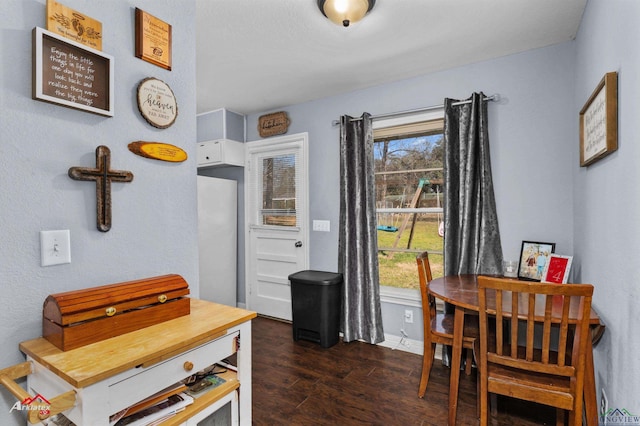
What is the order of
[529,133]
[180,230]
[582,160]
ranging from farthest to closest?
[529,133], [582,160], [180,230]

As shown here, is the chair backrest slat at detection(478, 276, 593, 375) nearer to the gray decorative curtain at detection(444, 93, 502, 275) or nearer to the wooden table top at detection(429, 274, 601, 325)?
the wooden table top at detection(429, 274, 601, 325)

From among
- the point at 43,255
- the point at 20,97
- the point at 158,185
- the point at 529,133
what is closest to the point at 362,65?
the point at 529,133

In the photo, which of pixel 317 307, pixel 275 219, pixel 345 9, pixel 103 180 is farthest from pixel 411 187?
pixel 103 180

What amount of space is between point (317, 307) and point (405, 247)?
53.1 inches

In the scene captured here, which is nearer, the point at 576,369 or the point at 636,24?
the point at 636,24

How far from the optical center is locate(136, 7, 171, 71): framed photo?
4.50 feet

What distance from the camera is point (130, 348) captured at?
101 cm

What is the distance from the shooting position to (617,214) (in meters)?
1.42

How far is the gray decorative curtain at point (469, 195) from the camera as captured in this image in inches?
100.0

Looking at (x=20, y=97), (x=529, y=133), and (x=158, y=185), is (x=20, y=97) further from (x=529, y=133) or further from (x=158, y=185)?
(x=529, y=133)

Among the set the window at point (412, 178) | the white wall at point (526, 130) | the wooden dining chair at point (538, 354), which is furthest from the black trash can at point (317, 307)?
the wooden dining chair at point (538, 354)

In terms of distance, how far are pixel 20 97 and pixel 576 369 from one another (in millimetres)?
2456

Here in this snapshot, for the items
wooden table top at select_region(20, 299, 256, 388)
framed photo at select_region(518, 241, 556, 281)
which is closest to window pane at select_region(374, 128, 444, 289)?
framed photo at select_region(518, 241, 556, 281)

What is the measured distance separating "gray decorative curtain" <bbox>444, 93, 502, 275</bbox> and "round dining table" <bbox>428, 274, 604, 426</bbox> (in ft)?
0.60
